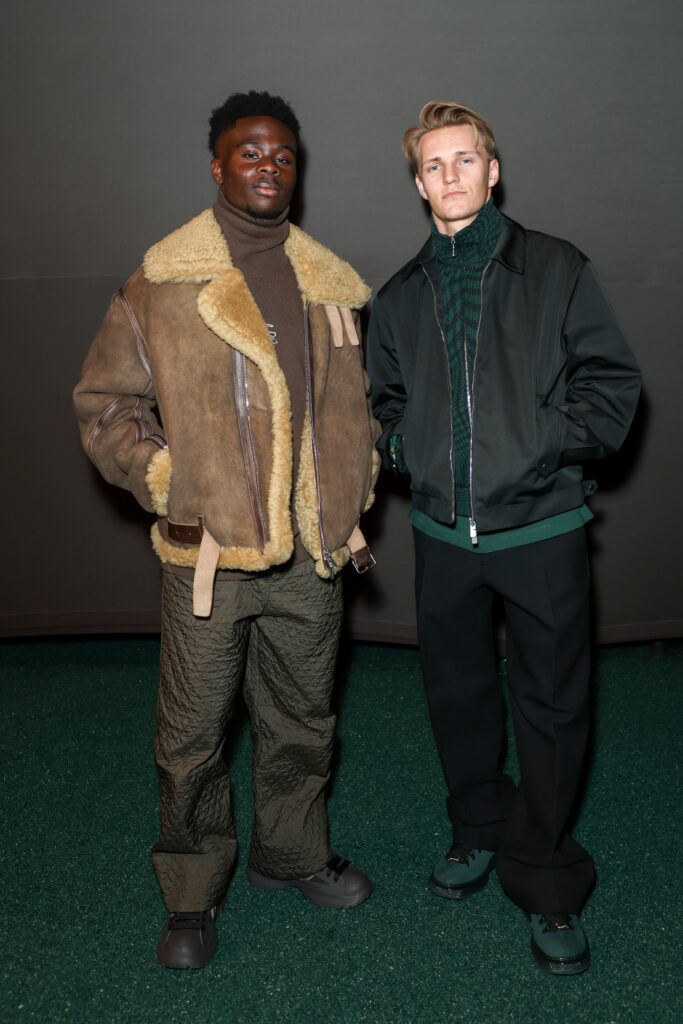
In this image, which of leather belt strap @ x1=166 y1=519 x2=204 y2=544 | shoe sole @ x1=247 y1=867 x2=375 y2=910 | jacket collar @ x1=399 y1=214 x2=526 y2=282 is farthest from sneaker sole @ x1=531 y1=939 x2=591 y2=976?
jacket collar @ x1=399 y1=214 x2=526 y2=282

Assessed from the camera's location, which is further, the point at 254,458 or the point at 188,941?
the point at 188,941

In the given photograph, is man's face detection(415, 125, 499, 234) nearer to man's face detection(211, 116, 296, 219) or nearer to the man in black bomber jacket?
the man in black bomber jacket

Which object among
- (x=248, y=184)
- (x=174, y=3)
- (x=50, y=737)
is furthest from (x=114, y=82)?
(x=50, y=737)

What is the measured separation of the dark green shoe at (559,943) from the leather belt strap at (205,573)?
3.10ft

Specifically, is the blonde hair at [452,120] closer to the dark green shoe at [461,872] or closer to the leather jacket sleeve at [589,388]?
the leather jacket sleeve at [589,388]

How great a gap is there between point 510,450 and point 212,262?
647 mm

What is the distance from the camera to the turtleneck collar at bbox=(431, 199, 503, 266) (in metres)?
1.84

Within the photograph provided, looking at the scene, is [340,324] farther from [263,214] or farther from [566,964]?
[566,964]

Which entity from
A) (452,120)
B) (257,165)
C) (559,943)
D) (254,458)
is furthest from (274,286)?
(559,943)

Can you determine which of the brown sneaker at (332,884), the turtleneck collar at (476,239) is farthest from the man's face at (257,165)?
the brown sneaker at (332,884)

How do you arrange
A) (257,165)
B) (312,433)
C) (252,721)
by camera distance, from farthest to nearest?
(252,721) → (312,433) → (257,165)

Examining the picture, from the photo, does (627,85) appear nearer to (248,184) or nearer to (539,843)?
(248,184)

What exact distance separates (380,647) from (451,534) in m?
1.65

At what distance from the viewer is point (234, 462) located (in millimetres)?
1797
